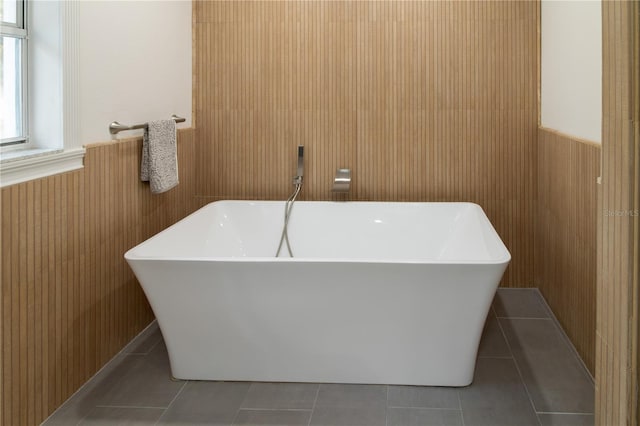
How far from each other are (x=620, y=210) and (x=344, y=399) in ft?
5.59

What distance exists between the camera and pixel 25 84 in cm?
245

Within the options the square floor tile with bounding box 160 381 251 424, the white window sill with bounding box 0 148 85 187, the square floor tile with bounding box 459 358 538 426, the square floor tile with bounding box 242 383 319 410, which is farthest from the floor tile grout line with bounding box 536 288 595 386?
the white window sill with bounding box 0 148 85 187

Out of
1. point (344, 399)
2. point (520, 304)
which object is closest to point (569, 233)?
point (520, 304)

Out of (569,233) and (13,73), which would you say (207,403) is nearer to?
(13,73)

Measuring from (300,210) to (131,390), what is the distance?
1.63 m

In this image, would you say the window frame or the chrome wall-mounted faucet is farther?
the chrome wall-mounted faucet

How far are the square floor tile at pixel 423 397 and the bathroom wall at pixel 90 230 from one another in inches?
54.8

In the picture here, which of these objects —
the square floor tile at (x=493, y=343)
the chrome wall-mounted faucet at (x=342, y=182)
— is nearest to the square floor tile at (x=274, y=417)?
the square floor tile at (x=493, y=343)

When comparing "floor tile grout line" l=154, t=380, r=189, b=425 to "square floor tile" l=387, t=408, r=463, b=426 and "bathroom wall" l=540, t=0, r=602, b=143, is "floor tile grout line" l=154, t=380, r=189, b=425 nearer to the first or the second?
"square floor tile" l=387, t=408, r=463, b=426

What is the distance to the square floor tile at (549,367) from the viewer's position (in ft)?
8.27

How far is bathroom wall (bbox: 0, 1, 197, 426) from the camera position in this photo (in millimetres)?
2213

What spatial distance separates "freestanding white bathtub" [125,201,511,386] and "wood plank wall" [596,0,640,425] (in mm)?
1192

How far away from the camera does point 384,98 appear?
4.03 meters

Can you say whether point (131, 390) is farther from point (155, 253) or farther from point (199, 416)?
point (155, 253)
